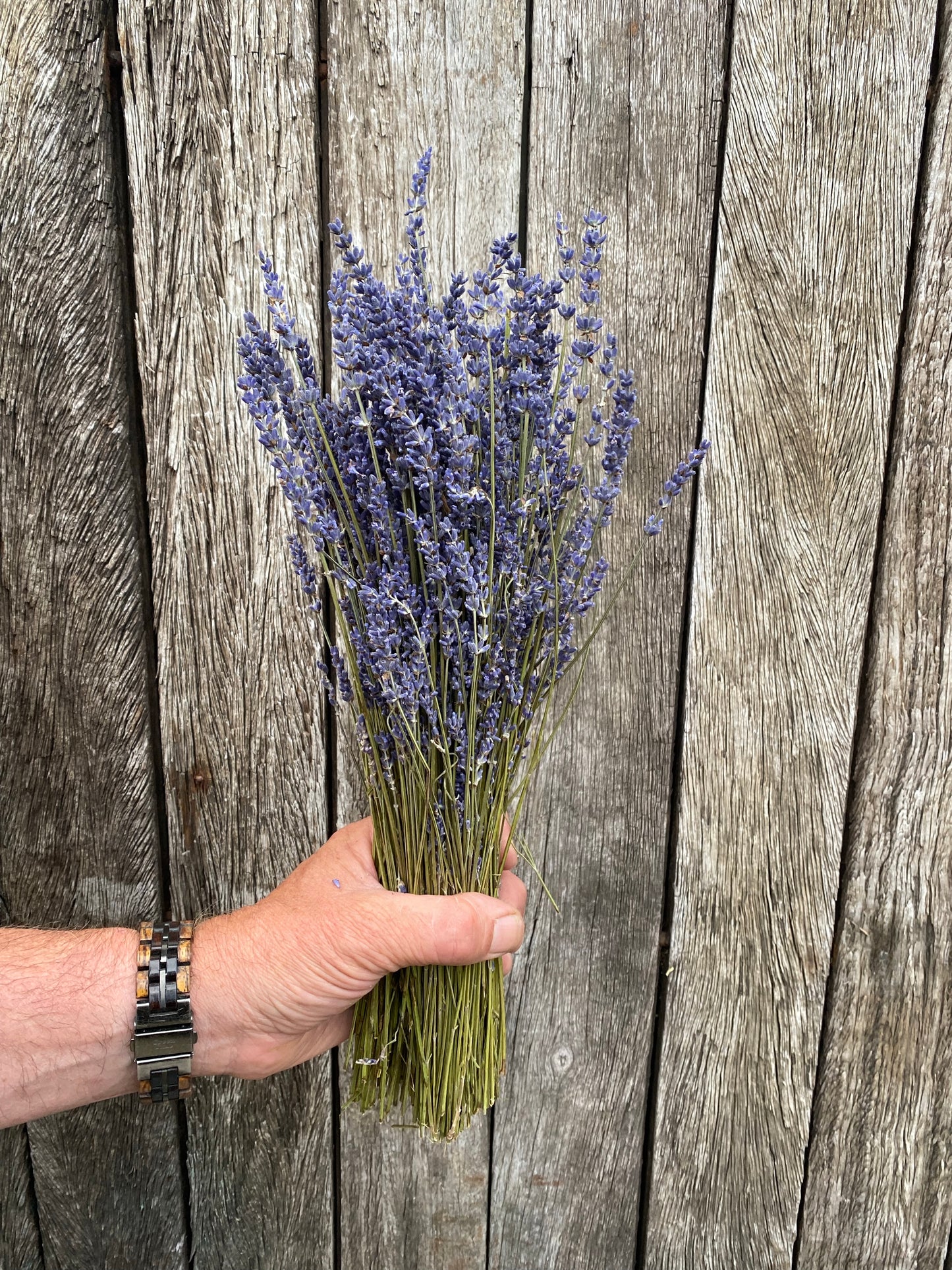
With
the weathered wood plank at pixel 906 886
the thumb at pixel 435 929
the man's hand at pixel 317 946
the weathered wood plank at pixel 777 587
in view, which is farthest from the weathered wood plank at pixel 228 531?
the weathered wood plank at pixel 906 886

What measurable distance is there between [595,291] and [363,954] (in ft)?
2.25

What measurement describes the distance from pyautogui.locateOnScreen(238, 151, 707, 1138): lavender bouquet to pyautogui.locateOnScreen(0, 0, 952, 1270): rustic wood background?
1.01 feet

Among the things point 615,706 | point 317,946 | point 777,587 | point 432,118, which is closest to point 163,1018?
point 317,946

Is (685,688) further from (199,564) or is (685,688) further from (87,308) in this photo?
(87,308)

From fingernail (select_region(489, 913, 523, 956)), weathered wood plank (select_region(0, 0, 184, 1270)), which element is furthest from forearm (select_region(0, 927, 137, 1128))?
fingernail (select_region(489, 913, 523, 956))

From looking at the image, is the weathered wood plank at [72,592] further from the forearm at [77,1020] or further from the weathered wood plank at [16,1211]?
the forearm at [77,1020]

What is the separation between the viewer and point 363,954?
33.9 inches

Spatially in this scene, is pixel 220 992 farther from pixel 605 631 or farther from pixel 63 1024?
pixel 605 631

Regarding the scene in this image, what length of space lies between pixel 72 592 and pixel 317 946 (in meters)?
0.62

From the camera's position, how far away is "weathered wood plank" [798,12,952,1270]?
114 cm

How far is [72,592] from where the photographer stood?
116 centimetres

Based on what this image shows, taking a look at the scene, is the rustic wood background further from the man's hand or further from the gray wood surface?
the man's hand

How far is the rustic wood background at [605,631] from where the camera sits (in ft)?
3.53

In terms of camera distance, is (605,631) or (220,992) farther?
(605,631)
